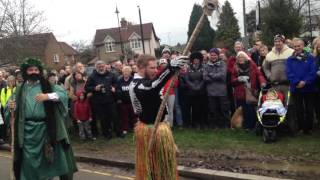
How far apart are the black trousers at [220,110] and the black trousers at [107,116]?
7.09ft

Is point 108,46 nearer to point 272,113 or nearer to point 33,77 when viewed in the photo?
point 272,113

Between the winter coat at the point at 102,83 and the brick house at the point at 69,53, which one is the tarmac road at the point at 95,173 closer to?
the winter coat at the point at 102,83

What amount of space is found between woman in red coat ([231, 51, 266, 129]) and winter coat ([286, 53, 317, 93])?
682mm

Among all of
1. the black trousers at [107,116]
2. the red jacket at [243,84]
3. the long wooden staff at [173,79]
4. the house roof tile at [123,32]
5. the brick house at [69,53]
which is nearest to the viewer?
the long wooden staff at [173,79]

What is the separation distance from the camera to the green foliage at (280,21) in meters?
34.2

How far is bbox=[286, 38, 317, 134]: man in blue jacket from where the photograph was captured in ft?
31.7

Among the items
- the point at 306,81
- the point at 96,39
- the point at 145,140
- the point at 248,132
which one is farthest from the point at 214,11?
the point at 96,39

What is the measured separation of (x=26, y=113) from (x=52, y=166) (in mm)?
789

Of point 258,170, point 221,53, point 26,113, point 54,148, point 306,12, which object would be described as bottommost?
point 258,170

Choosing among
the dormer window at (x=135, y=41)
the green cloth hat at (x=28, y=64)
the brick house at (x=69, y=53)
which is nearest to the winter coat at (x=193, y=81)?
the green cloth hat at (x=28, y=64)

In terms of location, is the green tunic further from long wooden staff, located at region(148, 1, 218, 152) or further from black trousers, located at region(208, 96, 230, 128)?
black trousers, located at region(208, 96, 230, 128)

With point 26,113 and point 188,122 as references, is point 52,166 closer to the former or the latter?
point 26,113

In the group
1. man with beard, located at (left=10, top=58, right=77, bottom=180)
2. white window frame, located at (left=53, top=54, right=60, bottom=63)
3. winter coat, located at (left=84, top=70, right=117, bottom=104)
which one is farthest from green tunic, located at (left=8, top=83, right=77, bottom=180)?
white window frame, located at (left=53, top=54, right=60, bottom=63)

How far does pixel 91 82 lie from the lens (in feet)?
38.2
